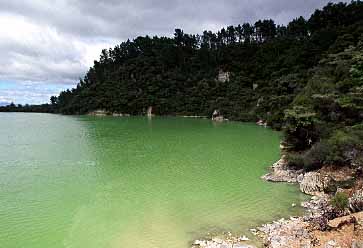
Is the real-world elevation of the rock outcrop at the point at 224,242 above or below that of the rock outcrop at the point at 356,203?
below

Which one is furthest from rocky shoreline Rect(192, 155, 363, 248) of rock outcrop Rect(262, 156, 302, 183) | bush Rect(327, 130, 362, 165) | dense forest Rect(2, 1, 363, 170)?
dense forest Rect(2, 1, 363, 170)

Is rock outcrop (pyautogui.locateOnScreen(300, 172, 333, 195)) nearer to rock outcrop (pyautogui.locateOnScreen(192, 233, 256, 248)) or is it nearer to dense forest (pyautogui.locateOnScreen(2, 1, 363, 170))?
rock outcrop (pyautogui.locateOnScreen(192, 233, 256, 248))

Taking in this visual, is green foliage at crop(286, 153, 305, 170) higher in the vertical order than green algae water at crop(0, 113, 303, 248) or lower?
higher

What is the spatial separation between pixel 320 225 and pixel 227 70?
9008 cm

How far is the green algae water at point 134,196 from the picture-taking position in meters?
14.2

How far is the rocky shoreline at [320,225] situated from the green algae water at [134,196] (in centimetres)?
87

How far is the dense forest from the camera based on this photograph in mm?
61031

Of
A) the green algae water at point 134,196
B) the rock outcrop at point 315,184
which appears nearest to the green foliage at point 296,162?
the green algae water at point 134,196

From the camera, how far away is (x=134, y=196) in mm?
19359

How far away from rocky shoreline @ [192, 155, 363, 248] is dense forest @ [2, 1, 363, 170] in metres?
10.8

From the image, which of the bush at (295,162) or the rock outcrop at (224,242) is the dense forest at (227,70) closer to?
the bush at (295,162)

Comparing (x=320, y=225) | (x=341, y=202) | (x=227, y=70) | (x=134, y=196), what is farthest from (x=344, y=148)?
(x=227, y=70)

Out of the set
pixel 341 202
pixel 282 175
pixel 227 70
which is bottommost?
pixel 282 175

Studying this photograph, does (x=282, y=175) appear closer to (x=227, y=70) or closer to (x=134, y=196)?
(x=134, y=196)
